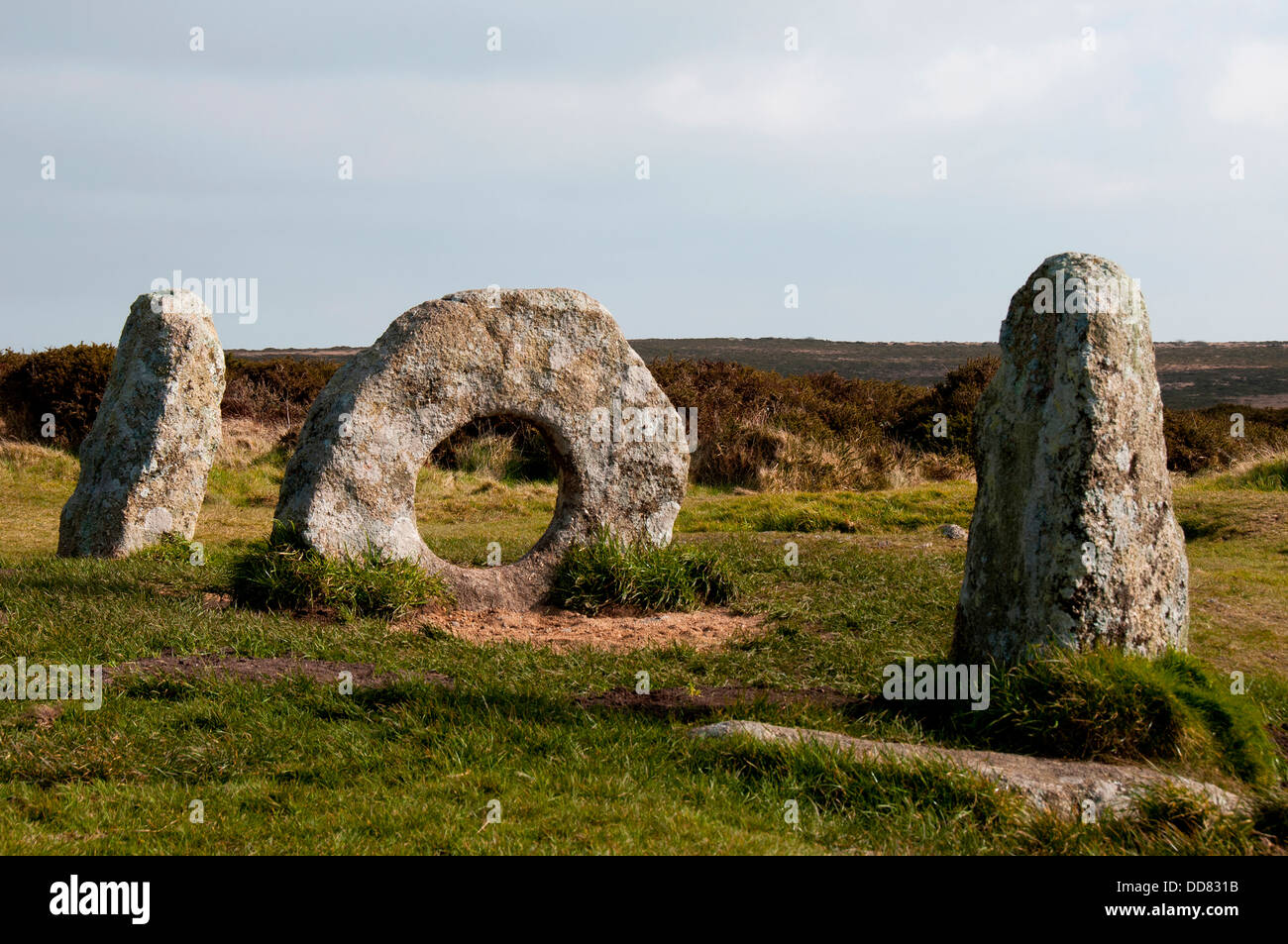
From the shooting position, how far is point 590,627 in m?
9.70

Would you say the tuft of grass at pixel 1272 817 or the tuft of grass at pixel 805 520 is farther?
the tuft of grass at pixel 805 520

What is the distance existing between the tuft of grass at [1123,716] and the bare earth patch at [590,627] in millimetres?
3142

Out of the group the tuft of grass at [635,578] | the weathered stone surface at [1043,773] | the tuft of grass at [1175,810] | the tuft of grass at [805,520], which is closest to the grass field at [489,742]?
the tuft of grass at [1175,810]

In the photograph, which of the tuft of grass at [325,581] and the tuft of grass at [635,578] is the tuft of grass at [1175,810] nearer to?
the tuft of grass at [635,578]

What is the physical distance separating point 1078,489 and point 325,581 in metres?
6.07

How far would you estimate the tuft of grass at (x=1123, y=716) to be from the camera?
6000 millimetres

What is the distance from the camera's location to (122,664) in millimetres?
7312

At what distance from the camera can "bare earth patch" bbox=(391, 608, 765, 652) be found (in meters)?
9.09

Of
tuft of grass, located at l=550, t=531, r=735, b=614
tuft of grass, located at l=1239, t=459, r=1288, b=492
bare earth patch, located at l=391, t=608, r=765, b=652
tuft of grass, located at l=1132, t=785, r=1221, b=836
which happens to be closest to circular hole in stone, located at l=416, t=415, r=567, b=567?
tuft of grass, located at l=550, t=531, r=735, b=614

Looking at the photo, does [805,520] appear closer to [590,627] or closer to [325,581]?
[590,627]

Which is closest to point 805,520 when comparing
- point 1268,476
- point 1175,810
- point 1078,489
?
point 1268,476

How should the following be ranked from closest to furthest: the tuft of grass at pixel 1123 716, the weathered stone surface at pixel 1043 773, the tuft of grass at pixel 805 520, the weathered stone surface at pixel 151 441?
the weathered stone surface at pixel 1043 773, the tuft of grass at pixel 1123 716, the weathered stone surface at pixel 151 441, the tuft of grass at pixel 805 520

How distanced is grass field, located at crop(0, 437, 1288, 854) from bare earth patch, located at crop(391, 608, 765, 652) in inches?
9.3
